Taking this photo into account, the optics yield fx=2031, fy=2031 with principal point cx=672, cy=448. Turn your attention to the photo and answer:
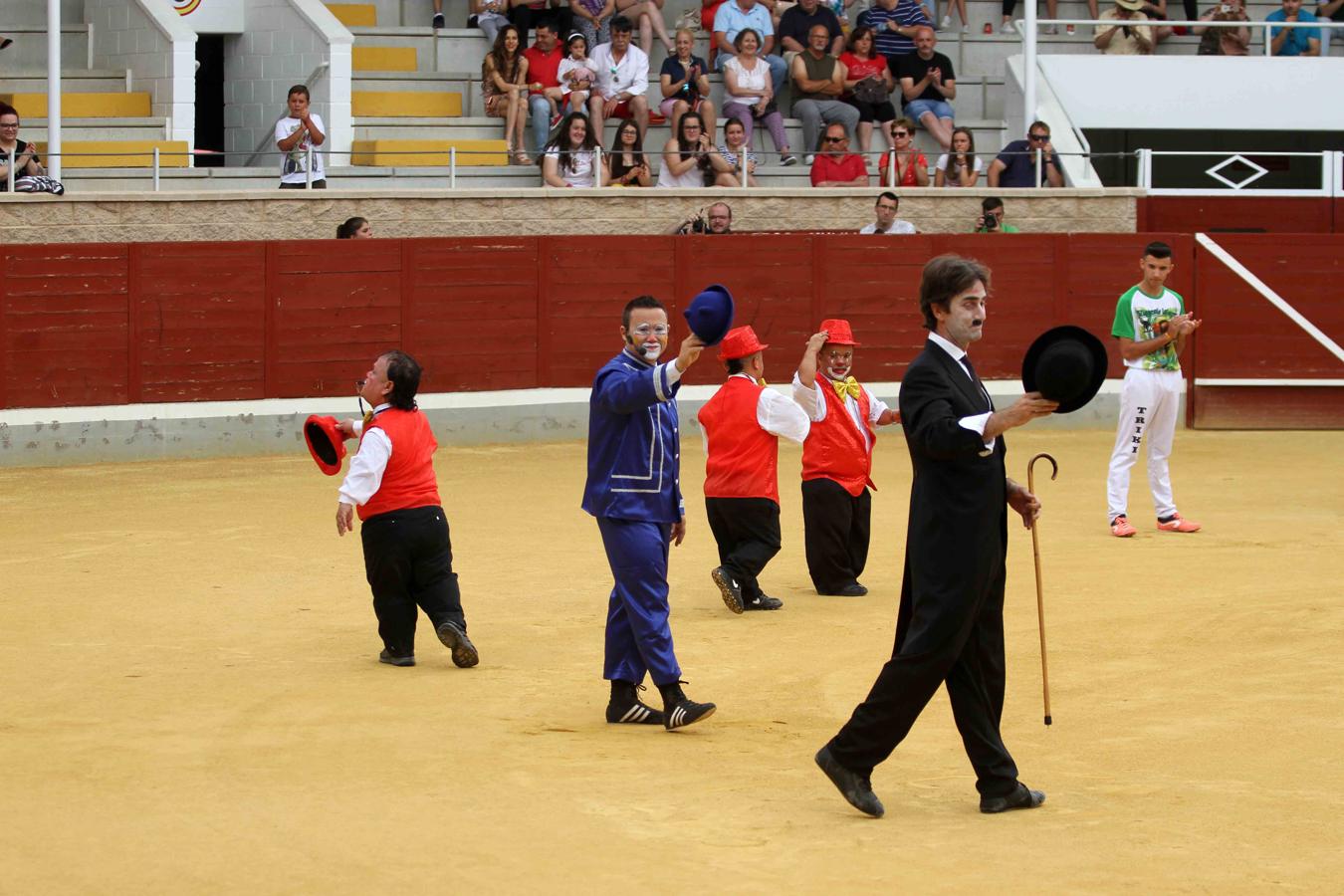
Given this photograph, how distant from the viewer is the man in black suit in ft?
20.0

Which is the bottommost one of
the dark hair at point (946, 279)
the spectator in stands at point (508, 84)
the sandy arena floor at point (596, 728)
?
the sandy arena floor at point (596, 728)

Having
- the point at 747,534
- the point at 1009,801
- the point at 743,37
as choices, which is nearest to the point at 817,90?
the point at 743,37

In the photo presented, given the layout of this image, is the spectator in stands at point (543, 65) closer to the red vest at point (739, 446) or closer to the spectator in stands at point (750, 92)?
the spectator in stands at point (750, 92)

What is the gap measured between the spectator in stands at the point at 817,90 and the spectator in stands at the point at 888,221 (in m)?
1.68

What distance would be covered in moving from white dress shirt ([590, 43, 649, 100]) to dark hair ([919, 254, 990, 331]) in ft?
45.2

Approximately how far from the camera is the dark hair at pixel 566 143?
18.4 m

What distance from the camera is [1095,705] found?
7.82 m

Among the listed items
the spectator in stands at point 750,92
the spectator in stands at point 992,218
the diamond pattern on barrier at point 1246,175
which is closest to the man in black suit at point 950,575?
the spectator in stands at point 992,218

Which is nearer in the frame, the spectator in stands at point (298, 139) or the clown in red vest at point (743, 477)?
the clown in red vest at point (743, 477)

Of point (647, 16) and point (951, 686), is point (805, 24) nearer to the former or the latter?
point (647, 16)

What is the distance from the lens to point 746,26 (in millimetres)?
20953

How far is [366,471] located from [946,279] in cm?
320

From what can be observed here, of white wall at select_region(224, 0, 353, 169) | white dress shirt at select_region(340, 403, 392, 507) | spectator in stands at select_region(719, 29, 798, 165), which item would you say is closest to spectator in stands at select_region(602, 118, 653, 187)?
spectator in stands at select_region(719, 29, 798, 165)

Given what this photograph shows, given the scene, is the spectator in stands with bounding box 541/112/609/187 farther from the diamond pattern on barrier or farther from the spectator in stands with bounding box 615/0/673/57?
the diamond pattern on barrier
